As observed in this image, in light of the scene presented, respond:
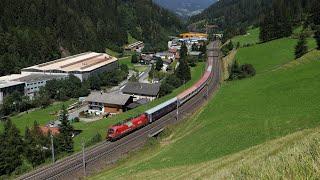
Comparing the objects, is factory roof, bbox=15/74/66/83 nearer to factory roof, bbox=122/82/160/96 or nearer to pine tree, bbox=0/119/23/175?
factory roof, bbox=122/82/160/96

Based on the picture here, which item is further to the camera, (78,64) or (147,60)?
(147,60)

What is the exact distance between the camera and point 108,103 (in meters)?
81.6

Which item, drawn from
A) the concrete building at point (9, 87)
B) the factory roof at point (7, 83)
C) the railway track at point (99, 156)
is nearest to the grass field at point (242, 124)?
the railway track at point (99, 156)

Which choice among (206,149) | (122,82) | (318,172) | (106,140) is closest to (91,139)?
(106,140)

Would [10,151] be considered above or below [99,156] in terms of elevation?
above

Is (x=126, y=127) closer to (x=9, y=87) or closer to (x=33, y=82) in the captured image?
(x=9, y=87)

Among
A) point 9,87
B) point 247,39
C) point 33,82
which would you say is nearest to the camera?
point 9,87

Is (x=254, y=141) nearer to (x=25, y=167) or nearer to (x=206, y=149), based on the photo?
(x=206, y=149)

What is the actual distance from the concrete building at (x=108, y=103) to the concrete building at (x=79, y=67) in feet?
111

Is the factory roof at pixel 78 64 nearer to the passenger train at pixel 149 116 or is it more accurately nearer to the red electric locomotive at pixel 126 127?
the passenger train at pixel 149 116

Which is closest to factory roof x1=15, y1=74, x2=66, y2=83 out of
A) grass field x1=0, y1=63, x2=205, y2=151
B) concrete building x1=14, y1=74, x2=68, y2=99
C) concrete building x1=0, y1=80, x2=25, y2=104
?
concrete building x1=14, y1=74, x2=68, y2=99

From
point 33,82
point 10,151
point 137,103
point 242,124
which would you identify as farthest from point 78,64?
point 242,124

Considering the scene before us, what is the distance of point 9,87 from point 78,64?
106 ft

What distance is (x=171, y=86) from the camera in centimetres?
9644
